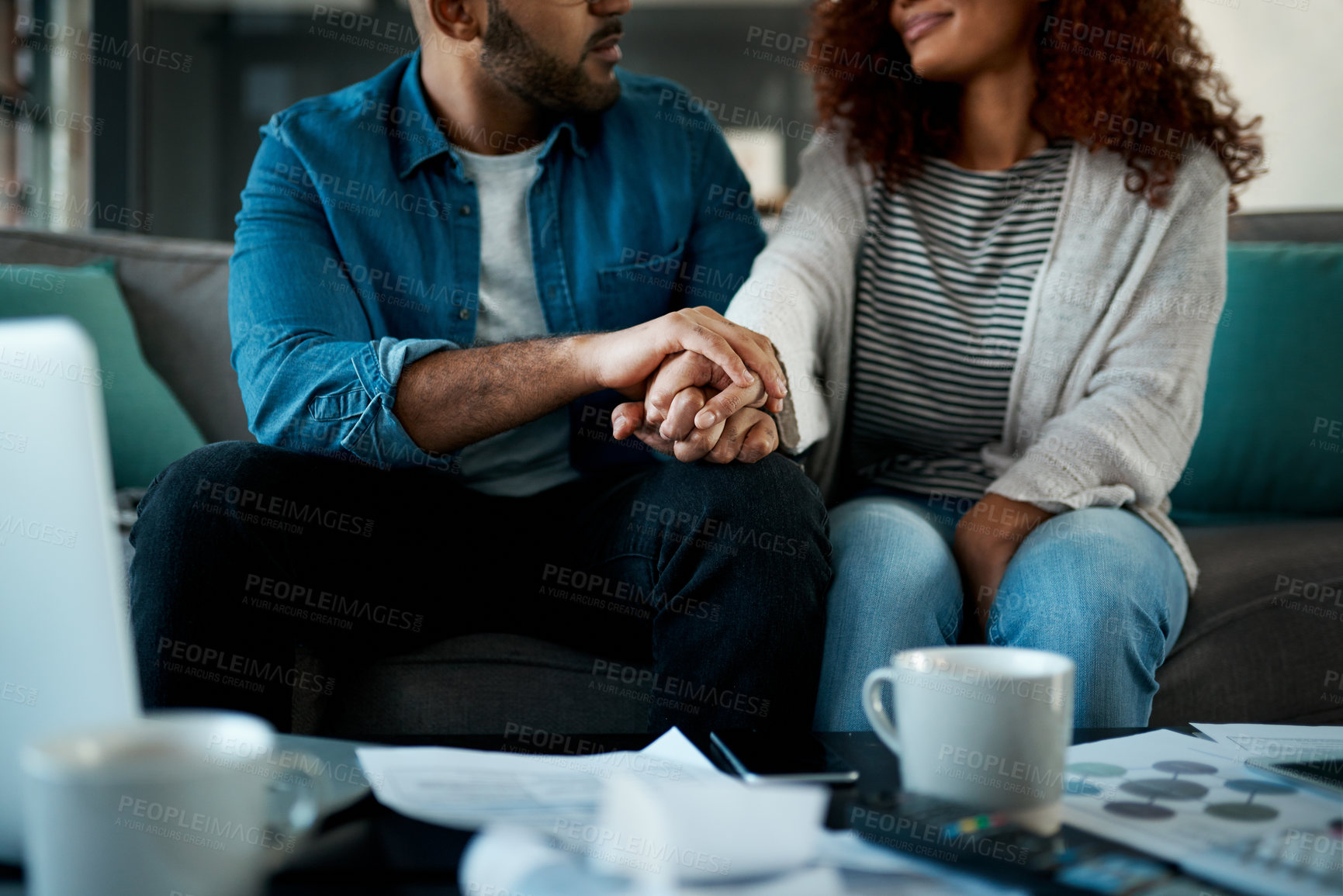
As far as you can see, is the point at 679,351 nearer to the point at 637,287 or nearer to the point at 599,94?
the point at 637,287

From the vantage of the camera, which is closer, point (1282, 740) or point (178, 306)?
point (1282, 740)

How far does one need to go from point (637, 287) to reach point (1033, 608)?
66 cm

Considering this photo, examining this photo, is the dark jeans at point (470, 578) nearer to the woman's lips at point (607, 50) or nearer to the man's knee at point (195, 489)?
the man's knee at point (195, 489)

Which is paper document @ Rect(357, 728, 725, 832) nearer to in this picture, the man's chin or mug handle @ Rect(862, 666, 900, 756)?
mug handle @ Rect(862, 666, 900, 756)

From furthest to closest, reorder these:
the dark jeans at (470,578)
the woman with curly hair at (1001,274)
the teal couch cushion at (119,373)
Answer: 1. the teal couch cushion at (119,373)
2. the woman with curly hair at (1001,274)
3. the dark jeans at (470,578)

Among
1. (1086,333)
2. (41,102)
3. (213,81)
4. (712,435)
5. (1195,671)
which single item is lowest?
(1195,671)

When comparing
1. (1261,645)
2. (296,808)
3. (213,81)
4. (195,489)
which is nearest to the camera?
(296,808)

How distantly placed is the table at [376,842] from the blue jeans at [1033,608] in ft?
1.04

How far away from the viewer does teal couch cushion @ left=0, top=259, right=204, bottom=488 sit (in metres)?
1.55

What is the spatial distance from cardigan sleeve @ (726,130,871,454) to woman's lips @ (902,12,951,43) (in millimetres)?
170

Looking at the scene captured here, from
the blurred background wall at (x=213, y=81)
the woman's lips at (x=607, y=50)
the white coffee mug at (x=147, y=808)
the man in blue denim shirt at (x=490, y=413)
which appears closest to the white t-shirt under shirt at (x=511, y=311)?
the man in blue denim shirt at (x=490, y=413)

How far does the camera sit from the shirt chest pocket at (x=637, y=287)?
143 cm

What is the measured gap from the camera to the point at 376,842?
1.83 feet

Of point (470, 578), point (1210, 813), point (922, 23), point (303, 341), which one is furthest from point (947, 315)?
point (1210, 813)
